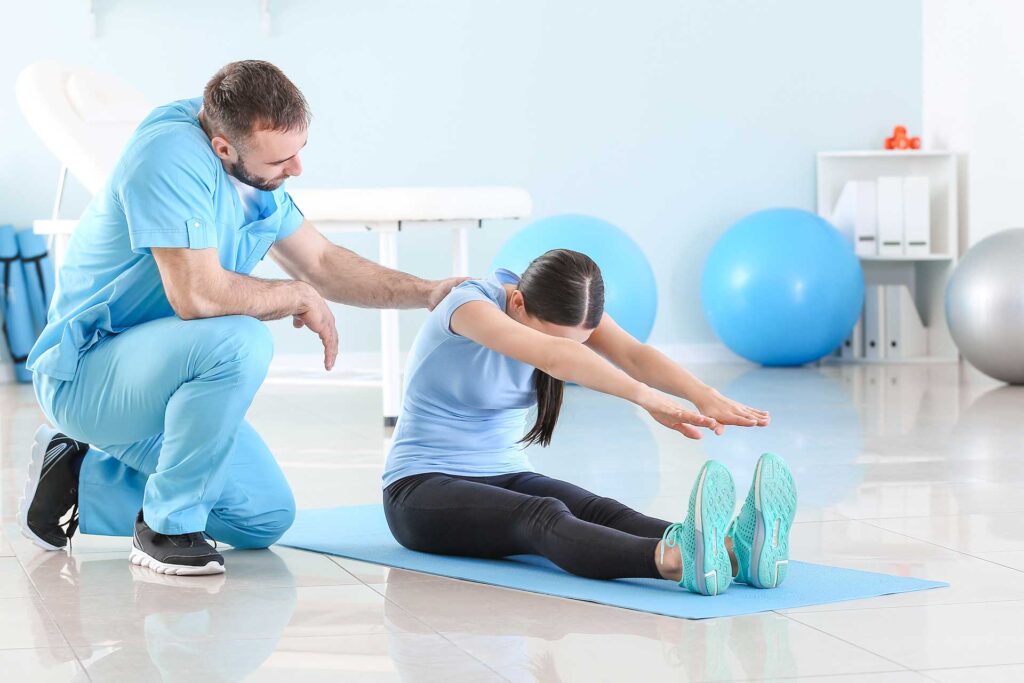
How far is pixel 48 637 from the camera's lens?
170 cm

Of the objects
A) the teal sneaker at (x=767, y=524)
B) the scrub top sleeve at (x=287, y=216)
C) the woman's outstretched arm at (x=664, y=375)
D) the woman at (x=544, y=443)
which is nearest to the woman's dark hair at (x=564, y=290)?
the woman at (x=544, y=443)

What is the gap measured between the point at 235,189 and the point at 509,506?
0.64m

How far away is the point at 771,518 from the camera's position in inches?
72.6

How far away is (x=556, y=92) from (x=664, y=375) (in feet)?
13.5

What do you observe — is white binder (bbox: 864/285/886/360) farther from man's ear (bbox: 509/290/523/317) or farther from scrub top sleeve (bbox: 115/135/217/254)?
scrub top sleeve (bbox: 115/135/217/254)

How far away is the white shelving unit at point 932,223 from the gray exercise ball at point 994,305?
104cm

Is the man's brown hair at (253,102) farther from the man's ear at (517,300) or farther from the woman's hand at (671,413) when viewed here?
the woman's hand at (671,413)

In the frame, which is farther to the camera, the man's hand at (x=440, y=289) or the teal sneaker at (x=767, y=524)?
the man's hand at (x=440, y=289)

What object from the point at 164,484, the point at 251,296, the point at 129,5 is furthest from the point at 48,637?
the point at 129,5

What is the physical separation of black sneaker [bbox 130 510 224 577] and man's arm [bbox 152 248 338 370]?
33 cm

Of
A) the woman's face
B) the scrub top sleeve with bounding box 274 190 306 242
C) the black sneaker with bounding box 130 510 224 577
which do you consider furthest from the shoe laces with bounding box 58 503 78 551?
the woman's face

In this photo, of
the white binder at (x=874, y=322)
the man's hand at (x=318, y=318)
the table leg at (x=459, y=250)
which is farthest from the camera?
the white binder at (x=874, y=322)

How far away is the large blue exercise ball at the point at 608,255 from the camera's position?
16.5 feet

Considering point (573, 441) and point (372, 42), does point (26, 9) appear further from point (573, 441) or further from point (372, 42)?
point (573, 441)
